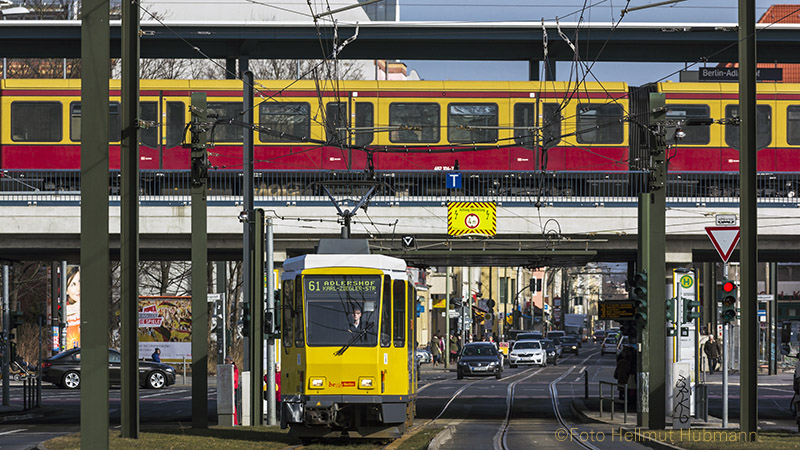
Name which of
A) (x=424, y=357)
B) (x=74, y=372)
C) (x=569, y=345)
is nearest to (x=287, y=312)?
(x=74, y=372)

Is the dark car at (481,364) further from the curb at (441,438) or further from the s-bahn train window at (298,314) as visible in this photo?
the s-bahn train window at (298,314)

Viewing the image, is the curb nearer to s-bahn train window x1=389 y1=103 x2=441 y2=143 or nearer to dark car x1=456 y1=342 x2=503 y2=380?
s-bahn train window x1=389 y1=103 x2=441 y2=143

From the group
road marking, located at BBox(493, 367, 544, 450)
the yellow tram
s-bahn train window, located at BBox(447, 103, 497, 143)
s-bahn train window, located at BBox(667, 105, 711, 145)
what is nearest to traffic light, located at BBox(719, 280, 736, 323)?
road marking, located at BBox(493, 367, 544, 450)

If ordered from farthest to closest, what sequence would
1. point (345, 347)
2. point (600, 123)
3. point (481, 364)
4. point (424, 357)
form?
point (424, 357) < point (481, 364) < point (600, 123) < point (345, 347)

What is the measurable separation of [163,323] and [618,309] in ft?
92.6

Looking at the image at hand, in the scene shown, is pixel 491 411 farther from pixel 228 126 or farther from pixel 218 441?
pixel 218 441

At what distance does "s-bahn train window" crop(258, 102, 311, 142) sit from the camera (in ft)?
113

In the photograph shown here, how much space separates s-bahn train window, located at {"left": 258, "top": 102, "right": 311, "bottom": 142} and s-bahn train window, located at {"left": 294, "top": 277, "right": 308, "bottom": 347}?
13442 mm

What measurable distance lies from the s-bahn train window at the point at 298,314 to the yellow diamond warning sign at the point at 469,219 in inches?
424

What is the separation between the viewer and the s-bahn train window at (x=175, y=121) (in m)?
34.1

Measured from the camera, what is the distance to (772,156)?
114 ft

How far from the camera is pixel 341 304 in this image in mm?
21234

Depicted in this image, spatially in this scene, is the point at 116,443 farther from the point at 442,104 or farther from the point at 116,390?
the point at 116,390

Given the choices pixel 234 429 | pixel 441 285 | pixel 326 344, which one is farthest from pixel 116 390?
pixel 441 285
